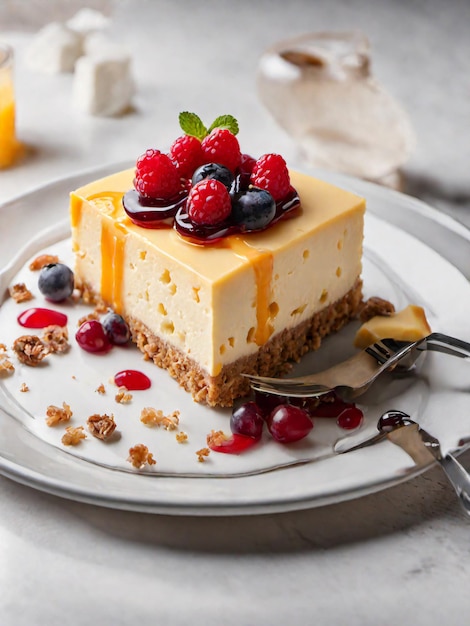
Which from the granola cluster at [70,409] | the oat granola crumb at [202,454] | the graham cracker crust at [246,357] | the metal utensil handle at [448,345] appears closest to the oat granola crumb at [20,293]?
the granola cluster at [70,409]

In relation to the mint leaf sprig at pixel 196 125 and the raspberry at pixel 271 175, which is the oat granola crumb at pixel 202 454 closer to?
the raspberry at pixel 271 175

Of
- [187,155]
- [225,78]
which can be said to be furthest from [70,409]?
[225,78]

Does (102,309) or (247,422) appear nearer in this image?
(247,422)

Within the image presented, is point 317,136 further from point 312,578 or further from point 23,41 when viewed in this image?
point 312,578

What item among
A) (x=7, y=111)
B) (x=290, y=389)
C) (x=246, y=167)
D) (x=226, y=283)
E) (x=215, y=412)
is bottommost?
(x=215, y=412)

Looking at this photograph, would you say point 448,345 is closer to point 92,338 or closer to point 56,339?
point 92,338

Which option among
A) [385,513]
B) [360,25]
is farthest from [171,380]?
[360,25]
